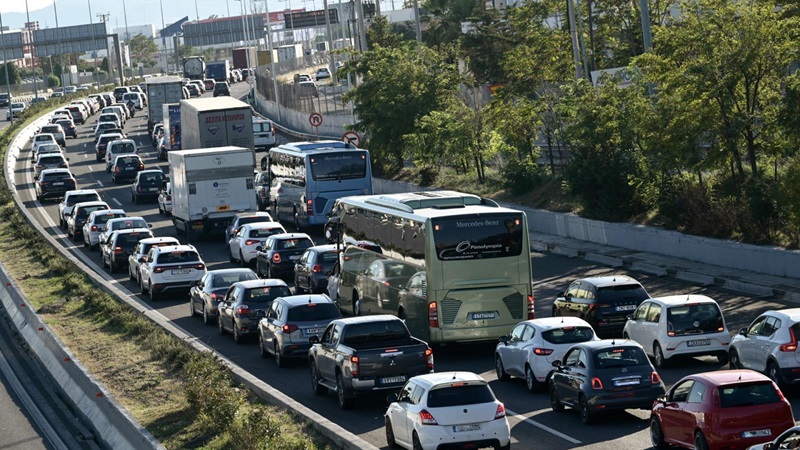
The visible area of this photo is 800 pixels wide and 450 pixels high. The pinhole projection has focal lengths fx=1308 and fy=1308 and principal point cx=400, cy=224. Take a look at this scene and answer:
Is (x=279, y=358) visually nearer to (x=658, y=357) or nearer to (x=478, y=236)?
(x=478, y=236)

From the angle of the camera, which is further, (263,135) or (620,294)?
(263,135)

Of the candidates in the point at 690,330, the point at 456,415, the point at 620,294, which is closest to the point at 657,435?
the point at 456,415

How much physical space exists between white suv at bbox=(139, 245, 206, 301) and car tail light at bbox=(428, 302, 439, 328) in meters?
13.0

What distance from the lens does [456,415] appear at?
707 inches

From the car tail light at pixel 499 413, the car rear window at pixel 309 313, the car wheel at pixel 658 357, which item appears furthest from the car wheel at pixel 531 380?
the car tail light at pixel 499 413

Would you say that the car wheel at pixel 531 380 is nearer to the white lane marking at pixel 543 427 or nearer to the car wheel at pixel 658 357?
the white lane marking at pixel 543 427

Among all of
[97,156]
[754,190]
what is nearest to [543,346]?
[754,190]

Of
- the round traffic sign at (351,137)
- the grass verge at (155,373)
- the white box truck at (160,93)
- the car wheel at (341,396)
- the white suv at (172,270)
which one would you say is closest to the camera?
the grass verge at (155,373)

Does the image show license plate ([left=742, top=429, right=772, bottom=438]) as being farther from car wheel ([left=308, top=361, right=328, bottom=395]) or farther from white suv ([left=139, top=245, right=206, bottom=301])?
white suv ([left=139, top=245, right=206, bottom=301])

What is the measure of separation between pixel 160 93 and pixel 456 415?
8205 centimetres

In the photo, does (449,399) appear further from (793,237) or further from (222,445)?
(793,237)

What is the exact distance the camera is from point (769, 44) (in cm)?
3634

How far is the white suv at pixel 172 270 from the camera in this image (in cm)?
3812

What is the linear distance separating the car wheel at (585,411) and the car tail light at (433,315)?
6578mm
